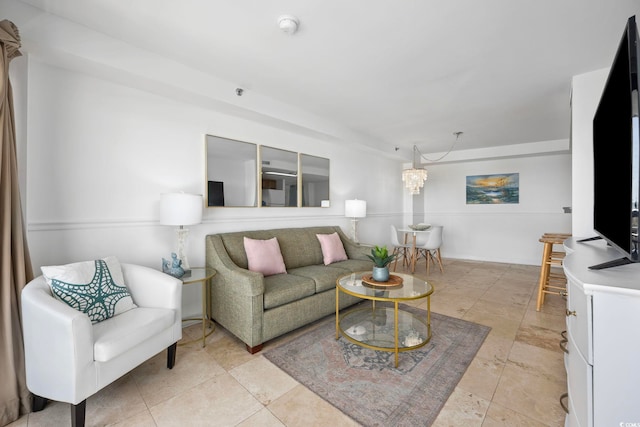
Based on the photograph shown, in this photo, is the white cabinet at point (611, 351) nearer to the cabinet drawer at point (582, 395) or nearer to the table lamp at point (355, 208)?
the cabinet drawer at point (582, 395)

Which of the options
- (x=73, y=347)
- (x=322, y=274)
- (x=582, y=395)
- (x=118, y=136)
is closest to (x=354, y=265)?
(x=322, y=274)

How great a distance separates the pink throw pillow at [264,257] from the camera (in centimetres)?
286

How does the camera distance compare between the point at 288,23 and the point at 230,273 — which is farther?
the point at 230,273

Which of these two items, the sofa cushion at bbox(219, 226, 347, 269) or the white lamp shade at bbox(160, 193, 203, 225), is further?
the sofa cushion at bbox(219, 226, 347, 269)

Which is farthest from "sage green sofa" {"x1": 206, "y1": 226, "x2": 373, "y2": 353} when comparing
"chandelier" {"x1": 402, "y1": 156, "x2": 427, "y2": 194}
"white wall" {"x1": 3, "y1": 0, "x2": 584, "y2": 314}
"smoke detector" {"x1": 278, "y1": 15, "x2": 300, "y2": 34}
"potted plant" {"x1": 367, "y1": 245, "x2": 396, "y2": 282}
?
"chandelier" {"x1": 402, "y1": 156, "x2": 427, "y2": 194}

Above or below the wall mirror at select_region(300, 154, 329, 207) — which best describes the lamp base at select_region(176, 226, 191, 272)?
below

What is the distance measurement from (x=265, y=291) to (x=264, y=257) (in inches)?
23.3

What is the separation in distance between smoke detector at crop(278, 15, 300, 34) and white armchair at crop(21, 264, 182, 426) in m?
2.09

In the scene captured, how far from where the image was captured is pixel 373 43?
7.04 ft

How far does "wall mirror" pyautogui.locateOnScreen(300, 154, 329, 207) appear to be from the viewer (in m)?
4.02

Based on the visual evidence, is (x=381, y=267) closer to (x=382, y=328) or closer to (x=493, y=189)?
(x=382, y=328)

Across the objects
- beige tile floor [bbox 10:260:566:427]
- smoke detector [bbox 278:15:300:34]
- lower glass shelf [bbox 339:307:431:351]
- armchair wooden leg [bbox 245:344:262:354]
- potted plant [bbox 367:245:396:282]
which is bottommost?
beige tile floor [bbox 10:260:566:427]

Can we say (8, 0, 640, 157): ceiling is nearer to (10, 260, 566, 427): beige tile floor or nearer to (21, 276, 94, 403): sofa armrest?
(21, 276, 94, 403): sofa armrest

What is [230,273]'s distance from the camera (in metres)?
2.44
